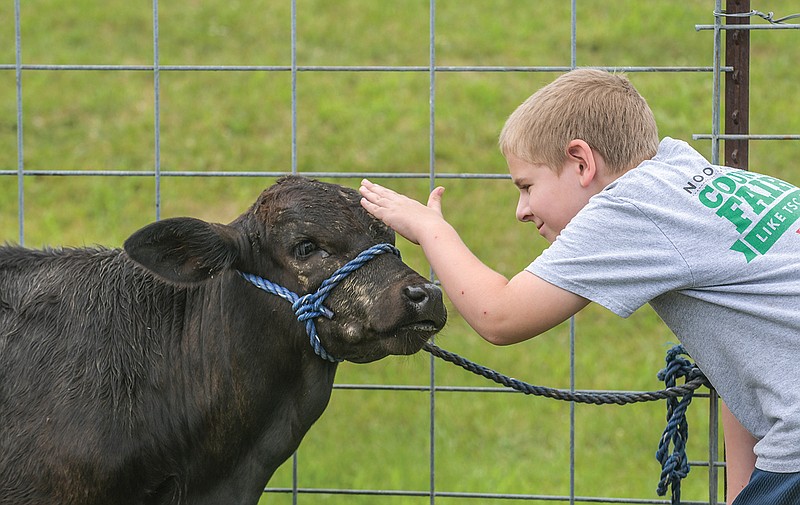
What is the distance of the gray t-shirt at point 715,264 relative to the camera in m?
3.17

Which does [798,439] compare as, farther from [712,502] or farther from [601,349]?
[601,349]

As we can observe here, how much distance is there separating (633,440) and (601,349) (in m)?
1.02

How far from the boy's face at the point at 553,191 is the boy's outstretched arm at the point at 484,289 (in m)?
0.26

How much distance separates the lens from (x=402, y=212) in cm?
346

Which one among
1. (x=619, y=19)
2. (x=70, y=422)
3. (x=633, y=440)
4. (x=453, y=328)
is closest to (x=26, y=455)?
(x=70, y=422)

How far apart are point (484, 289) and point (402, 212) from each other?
37 centimetres

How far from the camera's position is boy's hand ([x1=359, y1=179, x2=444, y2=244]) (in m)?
3.42

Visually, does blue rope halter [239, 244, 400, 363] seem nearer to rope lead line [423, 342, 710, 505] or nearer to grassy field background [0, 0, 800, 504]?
rope lead line [423, 342, 710, 505]

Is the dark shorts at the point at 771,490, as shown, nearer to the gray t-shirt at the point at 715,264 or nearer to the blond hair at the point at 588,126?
the gray t-shirt at the point at 715,264

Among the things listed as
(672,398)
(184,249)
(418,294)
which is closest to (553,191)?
(418,294)

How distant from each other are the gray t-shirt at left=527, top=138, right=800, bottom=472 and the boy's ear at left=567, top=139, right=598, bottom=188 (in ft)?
0.46

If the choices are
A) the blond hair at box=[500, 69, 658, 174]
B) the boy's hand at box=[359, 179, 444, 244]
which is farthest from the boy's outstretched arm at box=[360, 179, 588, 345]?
the blond hair at box=[500, 69, 658, 174]

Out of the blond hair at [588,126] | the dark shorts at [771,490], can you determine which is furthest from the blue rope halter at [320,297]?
the dark shorts at [771,490]

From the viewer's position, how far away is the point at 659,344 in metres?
8.02
